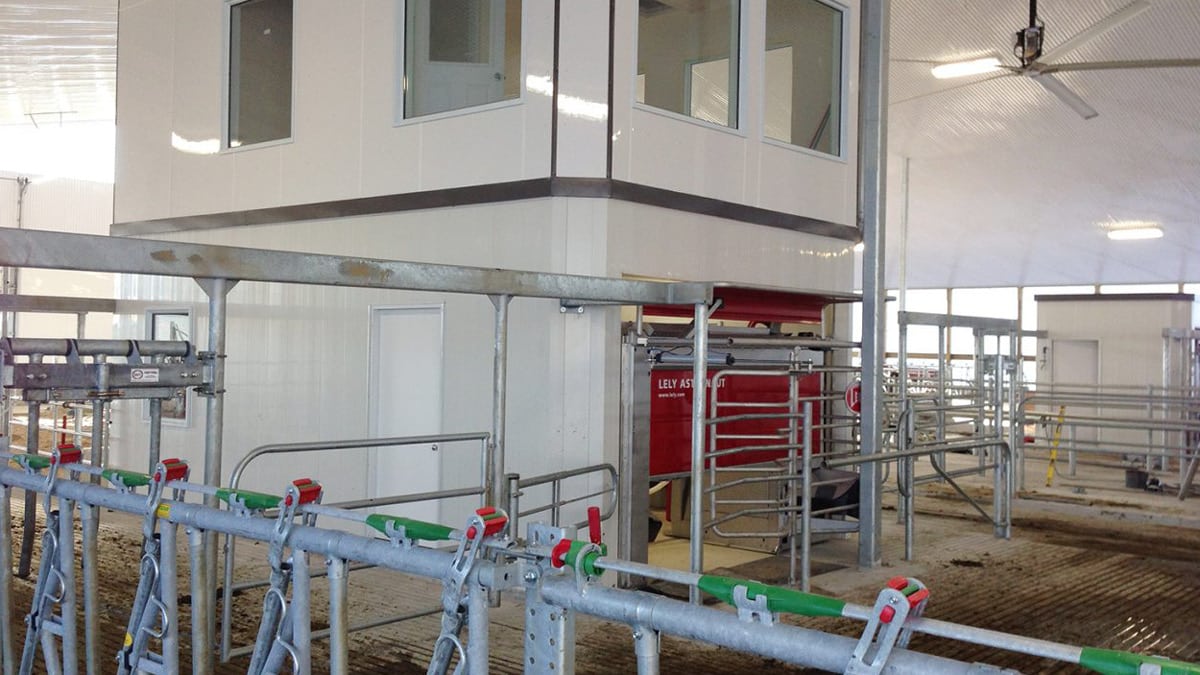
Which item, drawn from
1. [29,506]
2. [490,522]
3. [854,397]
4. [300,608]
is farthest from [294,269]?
[854,397]

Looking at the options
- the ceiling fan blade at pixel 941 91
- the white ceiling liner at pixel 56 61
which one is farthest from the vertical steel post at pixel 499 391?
the ceiling fan blade at pixel 941 91

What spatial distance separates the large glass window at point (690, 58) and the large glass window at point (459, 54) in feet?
3.17

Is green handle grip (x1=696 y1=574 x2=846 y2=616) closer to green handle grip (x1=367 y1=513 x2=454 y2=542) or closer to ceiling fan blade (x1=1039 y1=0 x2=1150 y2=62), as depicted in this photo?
green handle grip (x1=367 y1=513 x2=454 y2=542)

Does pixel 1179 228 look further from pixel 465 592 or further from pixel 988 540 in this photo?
pixel 465 592

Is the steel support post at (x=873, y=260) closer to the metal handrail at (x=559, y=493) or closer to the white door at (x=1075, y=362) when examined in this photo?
the metal handrail at (x=559, y=493)

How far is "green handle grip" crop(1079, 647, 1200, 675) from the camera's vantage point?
1.61 metres

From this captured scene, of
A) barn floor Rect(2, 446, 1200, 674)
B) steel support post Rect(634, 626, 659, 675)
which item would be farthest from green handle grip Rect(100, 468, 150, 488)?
barn floor Rect(2, 446, 1200, 674)

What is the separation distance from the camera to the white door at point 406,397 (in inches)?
320

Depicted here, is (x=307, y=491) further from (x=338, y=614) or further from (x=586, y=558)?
(x=586, y=558)

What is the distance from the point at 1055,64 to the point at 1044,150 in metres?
6.34

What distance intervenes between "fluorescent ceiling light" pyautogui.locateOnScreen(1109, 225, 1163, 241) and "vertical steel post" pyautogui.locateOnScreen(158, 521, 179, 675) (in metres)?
19.3

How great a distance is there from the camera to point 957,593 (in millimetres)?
7211

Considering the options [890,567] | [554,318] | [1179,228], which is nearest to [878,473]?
[890,567]

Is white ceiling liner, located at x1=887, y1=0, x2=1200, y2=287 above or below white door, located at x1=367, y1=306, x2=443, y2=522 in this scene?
above
